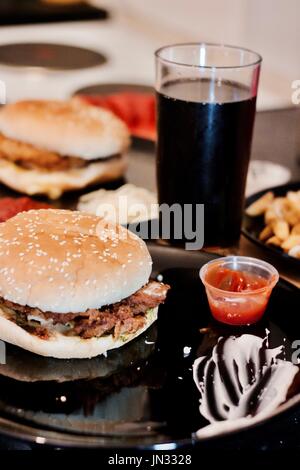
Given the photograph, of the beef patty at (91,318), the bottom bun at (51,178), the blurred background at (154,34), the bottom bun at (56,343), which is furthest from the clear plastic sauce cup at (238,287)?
the blurred background at (154,34)

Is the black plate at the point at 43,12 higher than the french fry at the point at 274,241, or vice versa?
the french fry at the point at 274,241

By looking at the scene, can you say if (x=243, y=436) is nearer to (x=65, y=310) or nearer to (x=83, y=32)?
(x=65, y=310)

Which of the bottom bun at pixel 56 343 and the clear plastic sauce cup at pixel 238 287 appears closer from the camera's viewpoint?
the bottom bun at pixel 56 343

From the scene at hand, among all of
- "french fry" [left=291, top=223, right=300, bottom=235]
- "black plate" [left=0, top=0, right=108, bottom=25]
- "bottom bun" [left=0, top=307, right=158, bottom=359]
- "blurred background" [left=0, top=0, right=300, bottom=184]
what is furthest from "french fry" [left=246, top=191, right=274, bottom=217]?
"black plate" [left=0, top=0, right=108, bottom=25]

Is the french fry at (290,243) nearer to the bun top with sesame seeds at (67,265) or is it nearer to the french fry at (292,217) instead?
the french fry at (292,217)

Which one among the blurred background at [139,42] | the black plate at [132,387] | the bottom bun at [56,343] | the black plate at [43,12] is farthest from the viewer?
the black plate at [43,12]

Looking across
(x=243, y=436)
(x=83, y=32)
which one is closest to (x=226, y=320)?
(x=243, y=436)

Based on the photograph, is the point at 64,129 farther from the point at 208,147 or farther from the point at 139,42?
the point at 139,42
